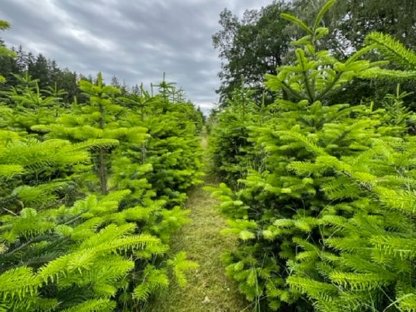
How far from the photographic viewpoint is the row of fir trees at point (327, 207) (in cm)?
132

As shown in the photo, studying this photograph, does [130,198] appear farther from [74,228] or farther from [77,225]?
[74,228]

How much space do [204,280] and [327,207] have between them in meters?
1.86

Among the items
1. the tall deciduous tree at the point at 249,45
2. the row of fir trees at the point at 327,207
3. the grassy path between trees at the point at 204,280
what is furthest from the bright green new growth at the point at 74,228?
the tall deciduous tree at the point at 249,45

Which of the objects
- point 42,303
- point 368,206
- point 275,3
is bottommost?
point 42,303

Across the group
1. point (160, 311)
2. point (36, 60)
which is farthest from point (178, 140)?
point (36, 60)

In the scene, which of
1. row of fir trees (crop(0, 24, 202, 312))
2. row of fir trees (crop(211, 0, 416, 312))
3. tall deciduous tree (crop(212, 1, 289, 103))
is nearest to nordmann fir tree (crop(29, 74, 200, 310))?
row of fir trees (crop(0, 24, 202, 312))

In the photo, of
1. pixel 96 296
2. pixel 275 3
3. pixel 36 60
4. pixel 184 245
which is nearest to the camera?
pixel 96 296

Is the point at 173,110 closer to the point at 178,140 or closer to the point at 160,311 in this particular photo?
the point at 178,140

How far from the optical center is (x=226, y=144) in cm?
686

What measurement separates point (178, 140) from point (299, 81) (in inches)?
93.2

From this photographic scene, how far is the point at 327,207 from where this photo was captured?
2.40 m

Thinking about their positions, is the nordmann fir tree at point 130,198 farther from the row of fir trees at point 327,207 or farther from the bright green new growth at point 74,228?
the row of fir trees at point 327,207

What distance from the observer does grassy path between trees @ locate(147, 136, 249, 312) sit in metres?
3.01

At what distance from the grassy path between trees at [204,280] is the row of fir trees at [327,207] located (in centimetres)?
35
